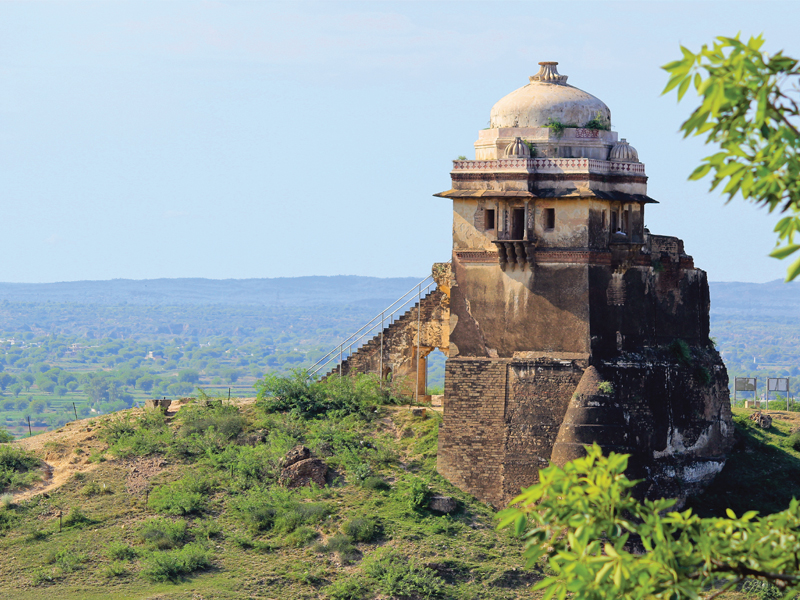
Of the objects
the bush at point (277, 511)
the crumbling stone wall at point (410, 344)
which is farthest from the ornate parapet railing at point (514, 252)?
the bush at point (277, 511)

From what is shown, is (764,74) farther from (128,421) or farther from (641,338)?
(128,421)

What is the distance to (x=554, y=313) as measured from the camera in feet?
97.6

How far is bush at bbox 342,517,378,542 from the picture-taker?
1099 inches

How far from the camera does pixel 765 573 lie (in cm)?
1222

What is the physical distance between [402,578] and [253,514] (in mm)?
→ 3822

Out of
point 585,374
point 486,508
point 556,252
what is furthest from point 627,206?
point 486,508

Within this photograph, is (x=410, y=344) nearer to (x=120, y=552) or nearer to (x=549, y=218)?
(x=549, y=218)

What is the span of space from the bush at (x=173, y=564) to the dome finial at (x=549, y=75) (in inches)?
523

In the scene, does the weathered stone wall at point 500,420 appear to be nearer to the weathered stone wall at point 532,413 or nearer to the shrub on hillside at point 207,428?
the weathered stone wall at point 532,413

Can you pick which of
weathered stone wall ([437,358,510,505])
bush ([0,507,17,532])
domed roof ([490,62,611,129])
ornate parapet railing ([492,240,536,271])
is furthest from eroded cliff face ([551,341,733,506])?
bush ([0,507,17,532])

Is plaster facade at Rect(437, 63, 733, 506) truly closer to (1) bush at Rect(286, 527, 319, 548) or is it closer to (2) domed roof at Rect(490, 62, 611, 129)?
(2) domed roof at Rect(490, 62, 611, 129)

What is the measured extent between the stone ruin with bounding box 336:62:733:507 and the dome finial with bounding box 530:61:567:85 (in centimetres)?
55

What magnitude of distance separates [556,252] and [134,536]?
10.8 m

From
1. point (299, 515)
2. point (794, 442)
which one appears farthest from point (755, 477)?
point (299, 515)
